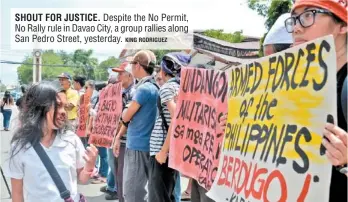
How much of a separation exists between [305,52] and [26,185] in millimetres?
1705

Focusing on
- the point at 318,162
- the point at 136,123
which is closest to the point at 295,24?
the point at 318,162

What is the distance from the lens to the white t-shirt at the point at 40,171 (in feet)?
7.77

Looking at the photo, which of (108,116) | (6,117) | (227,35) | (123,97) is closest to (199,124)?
(123,97)

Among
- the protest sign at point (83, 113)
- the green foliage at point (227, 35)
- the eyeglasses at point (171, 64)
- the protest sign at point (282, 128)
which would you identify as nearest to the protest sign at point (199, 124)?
the eyeglasses at point (171, 64)

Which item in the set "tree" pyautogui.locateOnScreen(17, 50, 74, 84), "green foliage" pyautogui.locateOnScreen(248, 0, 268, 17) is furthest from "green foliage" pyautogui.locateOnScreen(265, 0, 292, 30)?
"tree" pyautogui.locateOnScreen(17, 50, 74, 84)

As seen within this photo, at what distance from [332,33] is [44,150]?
1.66 m

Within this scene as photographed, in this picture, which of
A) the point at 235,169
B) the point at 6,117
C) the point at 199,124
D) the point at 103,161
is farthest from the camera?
the point at 6,117

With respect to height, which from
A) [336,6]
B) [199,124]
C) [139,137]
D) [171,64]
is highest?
[336,6]

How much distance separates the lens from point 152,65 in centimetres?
423

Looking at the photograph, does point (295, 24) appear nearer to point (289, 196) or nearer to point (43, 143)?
point (289, 196)

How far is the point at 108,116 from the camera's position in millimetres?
5211

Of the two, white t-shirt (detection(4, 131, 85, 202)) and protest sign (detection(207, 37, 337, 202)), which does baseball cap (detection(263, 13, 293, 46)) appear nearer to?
protest sign (detection(207, 37, 337, 202))

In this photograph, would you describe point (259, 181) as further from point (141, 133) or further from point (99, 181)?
point (99, 181)

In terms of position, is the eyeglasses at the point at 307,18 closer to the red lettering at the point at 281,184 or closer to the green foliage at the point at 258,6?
the red lettering at the point at 281,184
